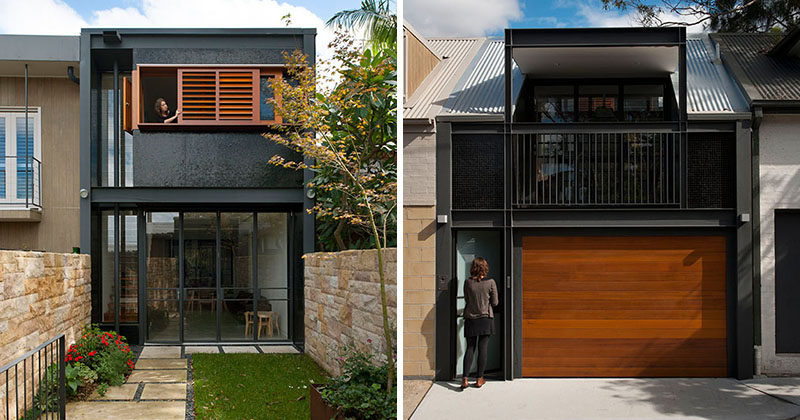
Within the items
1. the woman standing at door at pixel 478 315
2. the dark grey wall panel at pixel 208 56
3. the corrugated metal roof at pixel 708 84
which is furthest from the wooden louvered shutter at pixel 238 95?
the corrugated metal roof at pixel 708 84

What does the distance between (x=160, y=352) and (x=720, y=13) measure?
215 inches

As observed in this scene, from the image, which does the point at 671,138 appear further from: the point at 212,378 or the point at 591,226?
the point at 212,378

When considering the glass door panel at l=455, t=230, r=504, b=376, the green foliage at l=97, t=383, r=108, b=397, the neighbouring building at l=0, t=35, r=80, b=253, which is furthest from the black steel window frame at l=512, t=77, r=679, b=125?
the neighbouring building at l=0, t=35, r=80, b=253

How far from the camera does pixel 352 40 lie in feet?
11.1

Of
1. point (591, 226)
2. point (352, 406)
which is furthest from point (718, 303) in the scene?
point (352, 406)

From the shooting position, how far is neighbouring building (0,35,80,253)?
468 centimetres

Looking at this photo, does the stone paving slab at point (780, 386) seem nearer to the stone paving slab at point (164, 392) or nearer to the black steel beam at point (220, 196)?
the black steel beam at point (220, 196)

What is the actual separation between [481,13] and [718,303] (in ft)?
9.30

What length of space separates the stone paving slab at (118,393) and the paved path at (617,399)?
1.82 m

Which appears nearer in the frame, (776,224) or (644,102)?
(776,224)

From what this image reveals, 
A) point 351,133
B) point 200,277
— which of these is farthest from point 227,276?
point 351,133

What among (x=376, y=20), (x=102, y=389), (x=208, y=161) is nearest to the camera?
(x=376, y=20)

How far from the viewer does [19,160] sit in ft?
15.4

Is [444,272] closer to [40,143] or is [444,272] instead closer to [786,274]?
[786,274]
